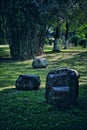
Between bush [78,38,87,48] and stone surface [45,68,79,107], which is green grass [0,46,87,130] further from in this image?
bush [78,38,87,48]

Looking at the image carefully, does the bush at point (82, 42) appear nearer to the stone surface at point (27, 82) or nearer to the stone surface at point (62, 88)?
the stone surface at point (27, 82)

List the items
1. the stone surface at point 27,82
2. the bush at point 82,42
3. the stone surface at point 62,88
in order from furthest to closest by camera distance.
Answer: the bush at point 82,42 < the stone surface at point 27,82 < the stone surface at point 62,88

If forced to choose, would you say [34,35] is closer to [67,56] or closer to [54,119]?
→ [67,56]

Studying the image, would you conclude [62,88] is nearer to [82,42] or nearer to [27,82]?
[27,82]

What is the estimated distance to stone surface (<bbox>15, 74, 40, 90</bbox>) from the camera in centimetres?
2092

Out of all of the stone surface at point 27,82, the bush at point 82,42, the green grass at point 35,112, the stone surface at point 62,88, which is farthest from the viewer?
the bush at point 82,42

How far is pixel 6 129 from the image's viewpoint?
514 inches

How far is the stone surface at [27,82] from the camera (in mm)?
20922

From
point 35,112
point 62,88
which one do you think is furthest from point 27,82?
point 35,112

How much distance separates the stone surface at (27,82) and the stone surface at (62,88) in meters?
3.75

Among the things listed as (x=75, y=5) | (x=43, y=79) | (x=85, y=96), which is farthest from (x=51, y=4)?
(x=43, y=79)

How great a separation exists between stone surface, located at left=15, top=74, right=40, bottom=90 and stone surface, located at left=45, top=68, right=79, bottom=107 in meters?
3.75

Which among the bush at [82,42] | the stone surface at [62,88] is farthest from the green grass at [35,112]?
the bush at [82,42]

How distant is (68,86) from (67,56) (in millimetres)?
27242
